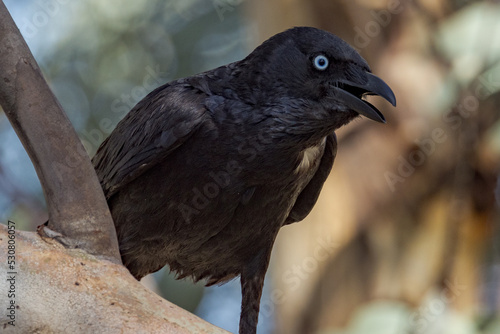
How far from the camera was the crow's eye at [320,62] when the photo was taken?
330cm

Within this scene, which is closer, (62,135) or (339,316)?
(62,135)

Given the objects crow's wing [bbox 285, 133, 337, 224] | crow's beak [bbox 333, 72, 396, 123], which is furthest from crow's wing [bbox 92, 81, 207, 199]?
crow's wing [bbox 285, 133, 337, 224]

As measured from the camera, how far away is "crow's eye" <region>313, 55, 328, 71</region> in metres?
3.30

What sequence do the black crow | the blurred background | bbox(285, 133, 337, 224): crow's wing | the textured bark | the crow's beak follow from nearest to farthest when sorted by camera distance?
the textured bark < the crow's beak < the black crow < bbox(285, 133, 337, 224): crow's wing < the blurred background

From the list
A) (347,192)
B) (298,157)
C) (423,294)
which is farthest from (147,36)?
(298,157)

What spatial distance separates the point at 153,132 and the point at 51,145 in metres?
0.79

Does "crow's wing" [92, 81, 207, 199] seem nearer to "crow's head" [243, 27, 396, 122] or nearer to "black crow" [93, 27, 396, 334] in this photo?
"black crow" [93, 27, 396, 334]

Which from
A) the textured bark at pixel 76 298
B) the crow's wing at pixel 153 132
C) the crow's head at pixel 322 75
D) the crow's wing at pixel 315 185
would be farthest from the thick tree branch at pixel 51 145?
the crow's wing at pixel 315 185

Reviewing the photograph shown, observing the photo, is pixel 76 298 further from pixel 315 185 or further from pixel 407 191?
pixel 407 191

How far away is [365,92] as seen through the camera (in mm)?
3328

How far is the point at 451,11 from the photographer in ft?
18.4

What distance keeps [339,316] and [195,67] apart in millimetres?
6138

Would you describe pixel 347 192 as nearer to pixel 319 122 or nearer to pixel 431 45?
pixel 431 45

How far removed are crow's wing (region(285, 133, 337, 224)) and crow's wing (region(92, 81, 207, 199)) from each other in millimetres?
851
